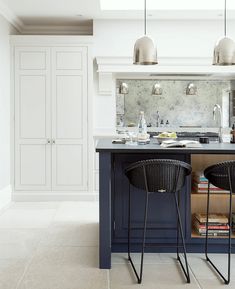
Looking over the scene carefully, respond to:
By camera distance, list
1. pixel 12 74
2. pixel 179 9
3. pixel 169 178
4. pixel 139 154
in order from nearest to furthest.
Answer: pixel 169 178 → pixel 139 154 → pixel 179 9 → pixel 12 74

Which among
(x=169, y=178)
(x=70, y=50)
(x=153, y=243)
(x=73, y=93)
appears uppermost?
(x=70, y=50)

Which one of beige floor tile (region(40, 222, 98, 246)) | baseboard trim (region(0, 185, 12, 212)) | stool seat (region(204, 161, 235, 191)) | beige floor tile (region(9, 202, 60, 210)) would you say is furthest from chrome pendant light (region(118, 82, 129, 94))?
stool seat (region(204, 161, 235, 191))

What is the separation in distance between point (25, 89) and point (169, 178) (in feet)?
11.7

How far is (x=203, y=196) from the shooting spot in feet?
12.4

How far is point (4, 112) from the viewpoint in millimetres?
5844

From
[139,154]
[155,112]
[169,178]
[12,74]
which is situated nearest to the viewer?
[169,178]

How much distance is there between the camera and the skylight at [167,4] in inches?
223

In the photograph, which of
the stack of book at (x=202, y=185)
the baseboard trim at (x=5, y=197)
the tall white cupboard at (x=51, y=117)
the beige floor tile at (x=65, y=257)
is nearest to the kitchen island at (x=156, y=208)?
the stack of book at (x=202, y=185)

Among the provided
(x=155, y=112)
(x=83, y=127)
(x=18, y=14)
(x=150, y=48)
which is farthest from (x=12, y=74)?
(x=150, y=48)

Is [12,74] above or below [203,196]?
above

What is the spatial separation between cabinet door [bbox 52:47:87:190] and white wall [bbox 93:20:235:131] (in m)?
0.38

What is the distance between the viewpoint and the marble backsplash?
695cm

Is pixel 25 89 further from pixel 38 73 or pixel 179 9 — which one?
pixel 179 9

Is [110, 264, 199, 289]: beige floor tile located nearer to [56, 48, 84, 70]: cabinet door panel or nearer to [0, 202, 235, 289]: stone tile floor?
[0, 202, 235, 289]: stone tile floor
